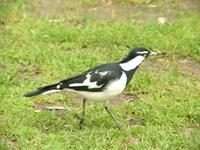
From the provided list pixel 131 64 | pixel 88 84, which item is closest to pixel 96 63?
pixel 131 64

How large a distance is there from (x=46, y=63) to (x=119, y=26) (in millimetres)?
1478

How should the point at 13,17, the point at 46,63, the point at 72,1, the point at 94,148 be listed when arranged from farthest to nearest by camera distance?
the point at 72,1 → the point at 13,17 → the point at 46,63 → the point at 94,148

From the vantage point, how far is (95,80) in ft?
21.8

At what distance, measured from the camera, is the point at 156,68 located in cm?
853

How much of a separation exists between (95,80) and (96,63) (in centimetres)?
191

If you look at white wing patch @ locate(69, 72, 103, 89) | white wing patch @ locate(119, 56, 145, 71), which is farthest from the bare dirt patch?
white wing patch @ locate(69, 72, 103, 89)

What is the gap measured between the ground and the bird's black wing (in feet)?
1.37

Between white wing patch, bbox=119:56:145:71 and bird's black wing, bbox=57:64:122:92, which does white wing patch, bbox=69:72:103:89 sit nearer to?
bird's black wing, bbox=57:64:122:92

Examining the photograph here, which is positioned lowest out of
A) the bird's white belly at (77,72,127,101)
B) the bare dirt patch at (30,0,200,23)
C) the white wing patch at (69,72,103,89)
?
the bare dirt patch at (30,0,200,23)

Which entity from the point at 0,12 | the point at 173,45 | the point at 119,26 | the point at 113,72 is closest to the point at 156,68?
the point at 173,45

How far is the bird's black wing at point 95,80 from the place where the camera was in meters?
6.63

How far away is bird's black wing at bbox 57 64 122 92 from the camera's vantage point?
21.7 feet

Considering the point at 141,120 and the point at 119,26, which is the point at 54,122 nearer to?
the point at 141,120

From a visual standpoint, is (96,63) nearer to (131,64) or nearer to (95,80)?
(131,64)
